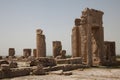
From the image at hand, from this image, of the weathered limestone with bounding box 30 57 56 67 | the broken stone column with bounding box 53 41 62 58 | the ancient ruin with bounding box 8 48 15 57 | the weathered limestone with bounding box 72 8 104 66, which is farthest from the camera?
the ancient ruin with bounding box 8 48 15 57

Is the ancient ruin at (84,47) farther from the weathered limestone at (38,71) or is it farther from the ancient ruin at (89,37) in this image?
the weathered limestone at (38,71)

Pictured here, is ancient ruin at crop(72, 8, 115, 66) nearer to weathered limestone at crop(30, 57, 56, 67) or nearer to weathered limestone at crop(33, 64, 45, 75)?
weathered limestone at crop(30, 57, 56, 67)

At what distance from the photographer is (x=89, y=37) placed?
21.4 m

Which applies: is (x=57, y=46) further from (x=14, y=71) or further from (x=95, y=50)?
(x=14, y=71)

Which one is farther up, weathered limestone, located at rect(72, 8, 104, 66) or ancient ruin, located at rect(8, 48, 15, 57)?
weathered limestone, located at rect(72, 8, 104, 66)

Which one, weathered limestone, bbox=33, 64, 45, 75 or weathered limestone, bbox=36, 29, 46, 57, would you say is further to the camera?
weathered limestone, bbox=36, 29, 46, 57

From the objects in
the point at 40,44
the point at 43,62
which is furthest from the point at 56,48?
the point at 43,62

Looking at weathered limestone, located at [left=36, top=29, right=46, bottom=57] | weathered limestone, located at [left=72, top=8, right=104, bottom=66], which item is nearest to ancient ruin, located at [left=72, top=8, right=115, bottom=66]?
weathered limestone, located at [left=72, top=8, right=104, bottom=66]

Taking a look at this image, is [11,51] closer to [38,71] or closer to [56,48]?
[56,48]

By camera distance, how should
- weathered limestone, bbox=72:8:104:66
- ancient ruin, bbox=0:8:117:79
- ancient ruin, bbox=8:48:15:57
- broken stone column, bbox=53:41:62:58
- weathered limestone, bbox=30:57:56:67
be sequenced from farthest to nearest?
ancient ruin, bbox=8:48:15:57, broken stone column, bbox=53:41:62:58, weathered limestone, bbox=72:8:104:66, ancient ruin, bbox=0:8:117:79, weathered limestone, bbox=30:57:56:67

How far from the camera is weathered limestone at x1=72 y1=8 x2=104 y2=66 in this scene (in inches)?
842

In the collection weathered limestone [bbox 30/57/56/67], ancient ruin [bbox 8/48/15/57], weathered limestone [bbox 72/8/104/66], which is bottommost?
weathered limestone [bbox 30/57/56/67]

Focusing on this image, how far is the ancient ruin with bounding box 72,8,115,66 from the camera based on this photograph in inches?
843

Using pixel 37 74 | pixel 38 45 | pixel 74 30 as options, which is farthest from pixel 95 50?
pixel 37 74
